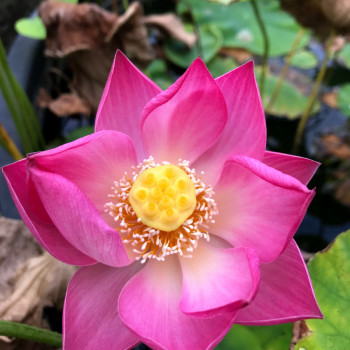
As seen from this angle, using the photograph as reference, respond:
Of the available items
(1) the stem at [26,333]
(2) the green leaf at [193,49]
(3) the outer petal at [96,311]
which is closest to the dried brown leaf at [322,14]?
(2) the green leaf at [193,49]

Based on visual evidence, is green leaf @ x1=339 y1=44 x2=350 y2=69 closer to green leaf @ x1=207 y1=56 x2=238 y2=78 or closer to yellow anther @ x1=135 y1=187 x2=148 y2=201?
Result: green leaf @ x1=207 y1=56 x2=238 y2=78

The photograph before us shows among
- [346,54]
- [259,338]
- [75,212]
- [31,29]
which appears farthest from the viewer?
[346,54]

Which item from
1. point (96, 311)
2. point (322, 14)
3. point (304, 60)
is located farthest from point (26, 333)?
point (304, 60)

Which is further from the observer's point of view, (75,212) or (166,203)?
(166,203)

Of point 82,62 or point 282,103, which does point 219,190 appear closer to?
point 82,62

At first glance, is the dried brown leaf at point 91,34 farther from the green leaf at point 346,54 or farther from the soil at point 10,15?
the green leaf at point 346,54

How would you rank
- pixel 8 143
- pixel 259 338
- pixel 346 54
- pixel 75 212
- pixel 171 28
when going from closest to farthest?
pixel 75 212 < pixel 259 338 < pixel 8 143 < pixel 171 28 < pixel 346 54

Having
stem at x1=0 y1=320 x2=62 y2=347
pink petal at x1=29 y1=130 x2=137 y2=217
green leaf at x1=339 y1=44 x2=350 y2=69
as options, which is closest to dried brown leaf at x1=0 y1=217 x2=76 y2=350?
stem at x1=0 y1=320 x2=62 y2=347

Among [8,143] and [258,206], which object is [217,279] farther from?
[8,143]
